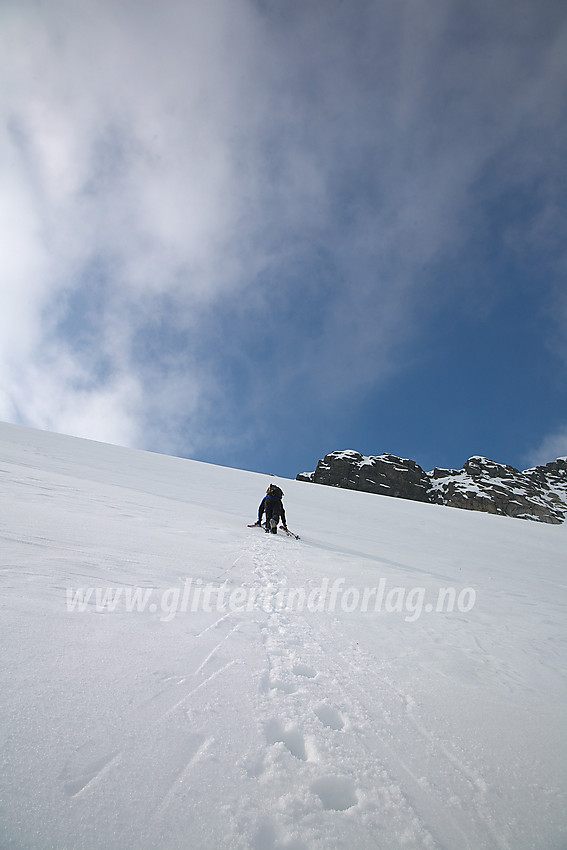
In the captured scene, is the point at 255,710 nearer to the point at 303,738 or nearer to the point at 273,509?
the point at 303,738

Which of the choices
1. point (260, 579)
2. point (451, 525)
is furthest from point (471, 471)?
point (260, 579)

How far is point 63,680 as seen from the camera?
2.07 meters

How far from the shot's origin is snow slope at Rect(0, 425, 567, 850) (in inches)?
60.4

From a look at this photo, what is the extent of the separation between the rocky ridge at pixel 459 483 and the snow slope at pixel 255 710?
4029 inches

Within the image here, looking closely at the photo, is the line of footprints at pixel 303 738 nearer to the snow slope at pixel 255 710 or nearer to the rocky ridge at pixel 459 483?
the snow slope at pixel 255 710

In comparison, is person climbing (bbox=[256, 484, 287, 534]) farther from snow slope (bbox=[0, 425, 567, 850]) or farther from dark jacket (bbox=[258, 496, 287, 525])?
snow slope (bbox=[0, 425, 567, 850])

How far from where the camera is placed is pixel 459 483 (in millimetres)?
112938

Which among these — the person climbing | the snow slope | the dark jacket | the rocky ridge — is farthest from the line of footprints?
the rocky ridge

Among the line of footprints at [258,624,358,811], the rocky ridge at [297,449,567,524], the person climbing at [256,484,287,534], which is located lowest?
the line of footprints at [258,624,358,811]

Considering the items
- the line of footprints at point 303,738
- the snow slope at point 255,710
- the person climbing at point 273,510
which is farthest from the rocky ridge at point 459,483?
the line of footprints at point 303,738

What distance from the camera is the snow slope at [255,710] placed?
1535 mm

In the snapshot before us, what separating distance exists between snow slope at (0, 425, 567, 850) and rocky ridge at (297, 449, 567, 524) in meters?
102

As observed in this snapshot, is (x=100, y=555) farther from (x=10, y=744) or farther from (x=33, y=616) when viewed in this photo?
(x=10, y=744)

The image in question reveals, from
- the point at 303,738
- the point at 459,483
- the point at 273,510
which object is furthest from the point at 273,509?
the point at 459,483
